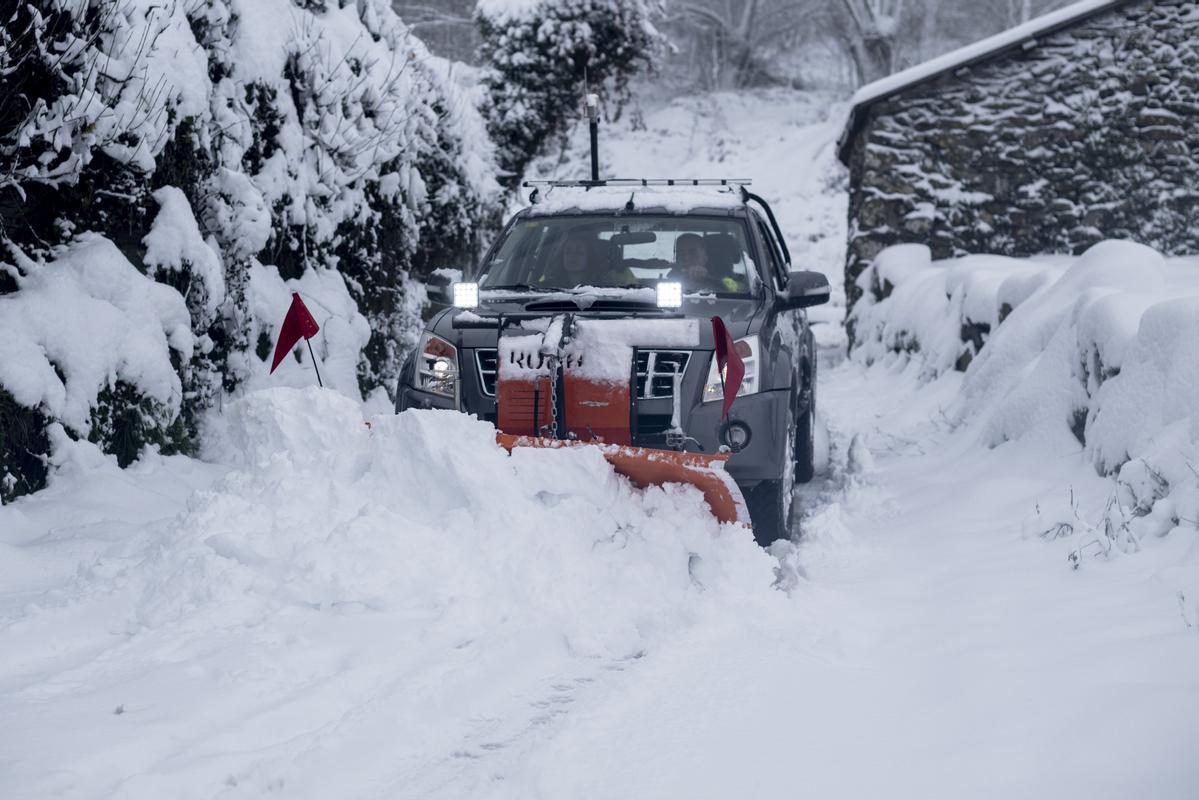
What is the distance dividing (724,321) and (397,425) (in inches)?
63.8

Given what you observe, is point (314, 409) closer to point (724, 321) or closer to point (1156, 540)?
point (724, 321)

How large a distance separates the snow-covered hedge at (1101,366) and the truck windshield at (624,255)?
184 centimetres

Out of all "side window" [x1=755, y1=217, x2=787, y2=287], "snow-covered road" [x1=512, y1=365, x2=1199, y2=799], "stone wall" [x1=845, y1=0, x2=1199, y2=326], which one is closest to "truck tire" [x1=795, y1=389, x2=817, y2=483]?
"side window" [x1=755, y1=217, x2=787, y2=287]

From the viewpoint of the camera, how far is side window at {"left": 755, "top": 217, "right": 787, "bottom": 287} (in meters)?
6.37

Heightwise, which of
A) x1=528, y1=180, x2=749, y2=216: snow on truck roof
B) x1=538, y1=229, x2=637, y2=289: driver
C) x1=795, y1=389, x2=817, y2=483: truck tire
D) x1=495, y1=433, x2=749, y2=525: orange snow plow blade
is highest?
x1=528, y1=180, x2=749, y2=216: snow on truck roof

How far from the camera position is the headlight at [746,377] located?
4.99m

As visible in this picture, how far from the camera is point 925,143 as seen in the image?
45.3 feet

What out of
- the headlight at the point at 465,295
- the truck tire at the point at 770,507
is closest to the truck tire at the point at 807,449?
the truck tire at the point at 770,507

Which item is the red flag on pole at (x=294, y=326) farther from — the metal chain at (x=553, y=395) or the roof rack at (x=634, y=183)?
the roof rack at (x=634, y=183)

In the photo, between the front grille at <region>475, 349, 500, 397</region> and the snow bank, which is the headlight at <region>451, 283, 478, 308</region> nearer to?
the front grille at <region>475, 349, 500, 397</region>

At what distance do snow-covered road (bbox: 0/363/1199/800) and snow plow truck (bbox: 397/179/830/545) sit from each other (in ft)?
1.25

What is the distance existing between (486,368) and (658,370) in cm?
78

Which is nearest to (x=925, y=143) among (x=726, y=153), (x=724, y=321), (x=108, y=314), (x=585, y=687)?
(x=724, y=321)

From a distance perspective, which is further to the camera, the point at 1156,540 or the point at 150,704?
the point at 1156,540
